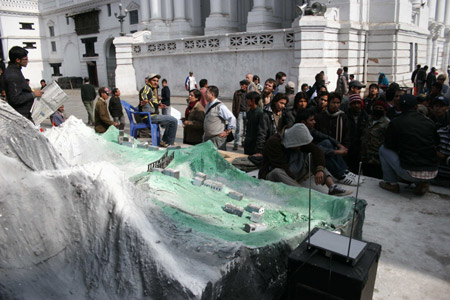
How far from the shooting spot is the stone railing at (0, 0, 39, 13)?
33156mm

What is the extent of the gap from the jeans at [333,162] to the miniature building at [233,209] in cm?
247

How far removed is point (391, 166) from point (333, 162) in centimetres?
77

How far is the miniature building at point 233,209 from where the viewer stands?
3.18m

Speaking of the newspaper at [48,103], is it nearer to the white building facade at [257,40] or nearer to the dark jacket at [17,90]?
the dark jacket at [17,90]

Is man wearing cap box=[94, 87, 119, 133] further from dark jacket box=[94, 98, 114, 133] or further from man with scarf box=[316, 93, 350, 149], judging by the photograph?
man with scarf box=[316, 93, 350, 149]

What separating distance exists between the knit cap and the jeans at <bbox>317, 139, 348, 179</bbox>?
1164 millimetres

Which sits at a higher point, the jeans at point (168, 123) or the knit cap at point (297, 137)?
the knit cap at point (297, 137)

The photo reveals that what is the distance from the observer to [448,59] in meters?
30.9

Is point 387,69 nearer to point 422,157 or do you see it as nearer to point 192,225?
point 422,157

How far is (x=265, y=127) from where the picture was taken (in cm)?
577

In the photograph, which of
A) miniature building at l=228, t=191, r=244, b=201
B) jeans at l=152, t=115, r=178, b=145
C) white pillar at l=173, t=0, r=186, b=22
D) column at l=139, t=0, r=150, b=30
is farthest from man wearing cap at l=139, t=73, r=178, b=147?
column at l=139, t=0, r=150, b=30

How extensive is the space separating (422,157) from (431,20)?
2382cm

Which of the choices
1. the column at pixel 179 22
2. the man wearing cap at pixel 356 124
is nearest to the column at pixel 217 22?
the column at pixel 179 22

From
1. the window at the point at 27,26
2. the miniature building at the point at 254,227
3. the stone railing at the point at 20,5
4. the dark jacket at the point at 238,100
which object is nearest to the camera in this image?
the miniature building at the point at 254,227
